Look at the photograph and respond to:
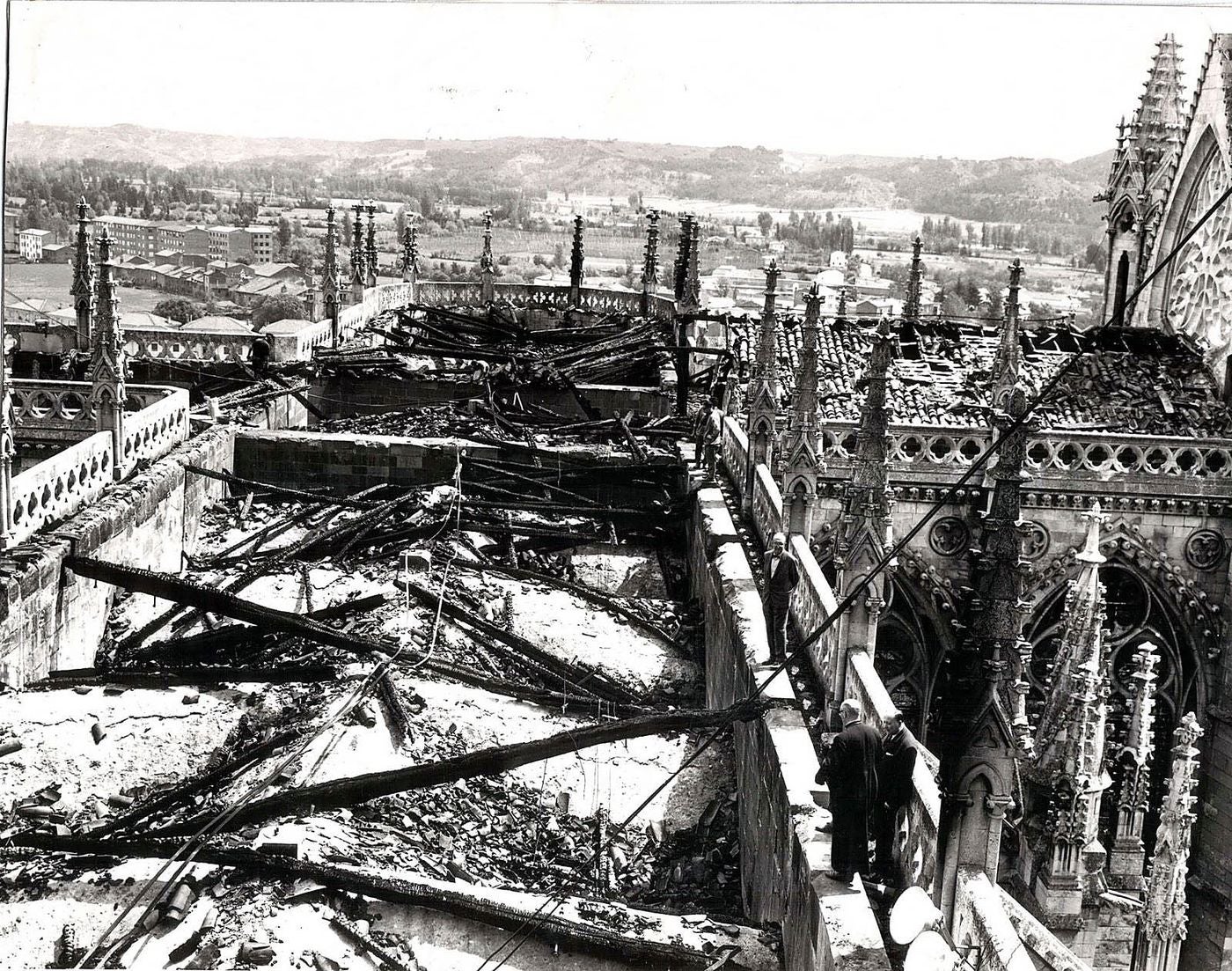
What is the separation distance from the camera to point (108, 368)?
18.3 metres

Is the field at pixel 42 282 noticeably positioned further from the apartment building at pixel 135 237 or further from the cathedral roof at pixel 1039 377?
the cathedral roof at pixel 1039 377

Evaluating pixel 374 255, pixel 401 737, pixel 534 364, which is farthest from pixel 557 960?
pixel 374 255

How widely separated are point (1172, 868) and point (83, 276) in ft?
62.2

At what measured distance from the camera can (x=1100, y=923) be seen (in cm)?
1734

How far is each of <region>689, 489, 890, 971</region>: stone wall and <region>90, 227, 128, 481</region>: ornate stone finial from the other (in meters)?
8.72

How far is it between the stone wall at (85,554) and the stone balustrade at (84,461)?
22 cm

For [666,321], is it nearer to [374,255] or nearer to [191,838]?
[374,255]

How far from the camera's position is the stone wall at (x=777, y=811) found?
24.6ft

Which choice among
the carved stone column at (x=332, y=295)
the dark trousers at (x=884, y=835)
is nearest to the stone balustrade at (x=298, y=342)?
the carved stone column at (x=332, y=295)

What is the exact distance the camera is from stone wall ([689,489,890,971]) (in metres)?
7.49

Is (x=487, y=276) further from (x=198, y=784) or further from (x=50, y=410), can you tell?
(x=198, y=784)

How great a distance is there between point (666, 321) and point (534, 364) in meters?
12.6

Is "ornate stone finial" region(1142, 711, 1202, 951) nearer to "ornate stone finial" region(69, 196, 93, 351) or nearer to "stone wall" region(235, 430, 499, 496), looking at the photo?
"stone wall" region(235, 430, 499, 496)

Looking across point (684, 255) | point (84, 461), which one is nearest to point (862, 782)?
point (84, 461)
